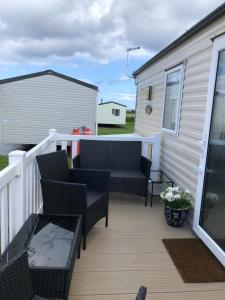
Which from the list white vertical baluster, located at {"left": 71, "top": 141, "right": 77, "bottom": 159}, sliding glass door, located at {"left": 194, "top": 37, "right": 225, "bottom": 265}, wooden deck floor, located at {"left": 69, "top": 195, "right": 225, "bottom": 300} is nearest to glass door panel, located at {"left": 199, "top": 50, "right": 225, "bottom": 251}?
sliding glass door, located at {"left": 194, "top": 37, "right": 225, "bottom": 265}

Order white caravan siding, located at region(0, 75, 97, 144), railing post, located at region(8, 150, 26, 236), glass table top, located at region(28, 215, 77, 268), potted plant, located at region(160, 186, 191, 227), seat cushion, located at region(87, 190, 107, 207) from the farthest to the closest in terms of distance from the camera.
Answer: white caravan siding, located at region(0, 75, 97, 144), potted plant, located at region(160, 186, 191, 227), seat cushion, located at region(87, 190, 107, 207), railing post, located at region(8, 150, 26, 236), glass table top, located at region(28, 215, 77, 268)

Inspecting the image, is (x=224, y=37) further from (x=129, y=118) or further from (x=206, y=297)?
(x=129, y=118)

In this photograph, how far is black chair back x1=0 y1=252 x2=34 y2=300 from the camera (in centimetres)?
112

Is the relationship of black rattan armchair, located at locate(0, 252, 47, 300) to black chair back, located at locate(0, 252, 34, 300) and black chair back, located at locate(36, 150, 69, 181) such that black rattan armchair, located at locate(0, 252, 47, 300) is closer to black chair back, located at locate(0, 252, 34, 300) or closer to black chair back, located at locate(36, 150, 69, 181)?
black chair back, located at locate(0, 252, 34, 300)

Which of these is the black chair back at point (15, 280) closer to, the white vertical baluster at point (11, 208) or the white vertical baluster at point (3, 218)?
the white vertical baluster at point (3, 218)

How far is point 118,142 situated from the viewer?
14.4 feet

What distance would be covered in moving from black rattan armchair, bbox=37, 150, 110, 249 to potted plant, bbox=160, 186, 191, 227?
77cm

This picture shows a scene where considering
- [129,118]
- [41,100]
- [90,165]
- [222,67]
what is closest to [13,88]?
[41,100]

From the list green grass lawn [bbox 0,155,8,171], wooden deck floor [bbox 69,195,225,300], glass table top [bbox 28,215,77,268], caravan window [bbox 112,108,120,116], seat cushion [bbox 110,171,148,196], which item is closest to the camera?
glass table top [bbox 28,215,77,268]

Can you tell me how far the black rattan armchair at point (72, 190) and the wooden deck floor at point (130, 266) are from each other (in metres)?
0.24

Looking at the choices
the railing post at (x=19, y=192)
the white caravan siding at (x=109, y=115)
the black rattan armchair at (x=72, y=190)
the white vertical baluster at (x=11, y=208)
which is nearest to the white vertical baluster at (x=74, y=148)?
the black rattan armchair at (x=72, y=190)

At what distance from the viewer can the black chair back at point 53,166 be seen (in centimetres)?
292

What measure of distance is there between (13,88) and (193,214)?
34.1 ft

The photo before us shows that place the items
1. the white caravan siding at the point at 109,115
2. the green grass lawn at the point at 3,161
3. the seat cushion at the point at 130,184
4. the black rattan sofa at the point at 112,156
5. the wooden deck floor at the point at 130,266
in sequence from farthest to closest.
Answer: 1. the white caravan siding at the point at 109,115
2. the green grass lawn at the point at 3,161
3. the black rattan sofa at the point at 112,156
4. the seat cushion at the point at 130,184
5. the wooden deck floor at the point at 130,266
